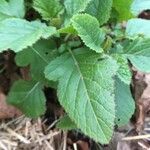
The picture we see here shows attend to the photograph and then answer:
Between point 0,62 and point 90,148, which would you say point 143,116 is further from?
point 0,62

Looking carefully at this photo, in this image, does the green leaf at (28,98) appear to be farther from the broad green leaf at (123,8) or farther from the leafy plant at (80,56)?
the broad green leaf at (123,8)

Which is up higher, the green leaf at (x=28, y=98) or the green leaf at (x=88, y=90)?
the green leaf at (x=88, y=90)

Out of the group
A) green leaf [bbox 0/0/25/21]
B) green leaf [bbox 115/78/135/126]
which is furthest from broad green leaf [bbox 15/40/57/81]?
green leaf [bbox 115/78/135/126]

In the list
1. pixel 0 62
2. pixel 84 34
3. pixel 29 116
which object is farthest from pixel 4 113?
pixel 84 34

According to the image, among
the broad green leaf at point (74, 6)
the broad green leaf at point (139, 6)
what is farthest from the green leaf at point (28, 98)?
the broad green leaf at point (139, 6)

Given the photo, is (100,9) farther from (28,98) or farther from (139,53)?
(28,98)

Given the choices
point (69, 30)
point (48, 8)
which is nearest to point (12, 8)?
point (48, 8)

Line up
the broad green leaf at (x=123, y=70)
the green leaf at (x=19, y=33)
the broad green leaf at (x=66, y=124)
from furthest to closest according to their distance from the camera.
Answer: the broad green leaf at (x=66, y=124), the broad green leaf at (x=123, y=70), the green leaf at (x=19, y=33)
